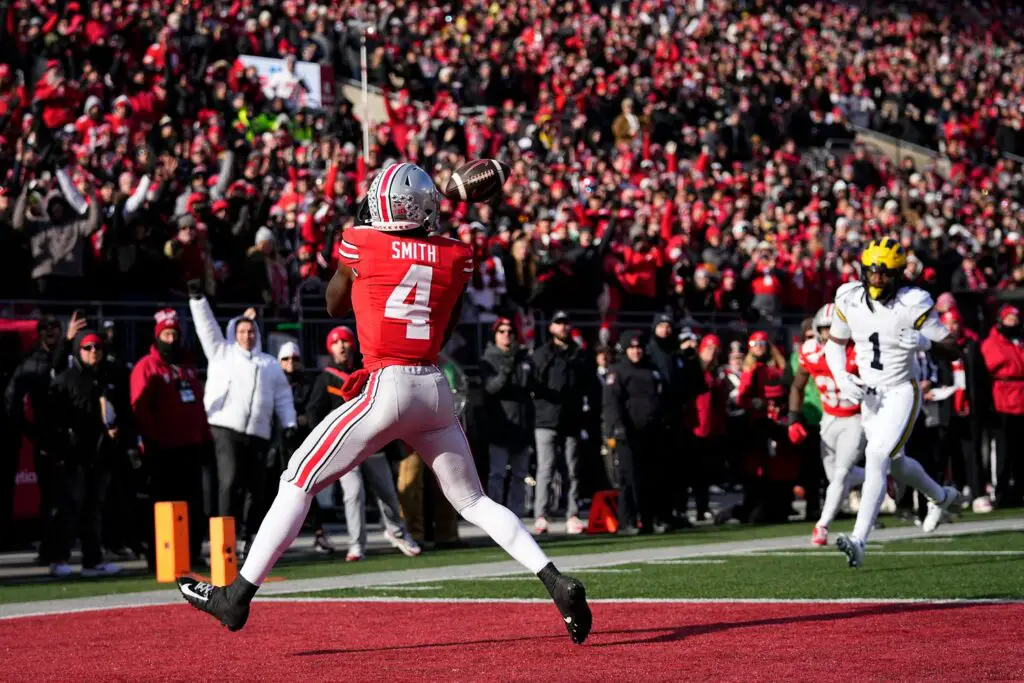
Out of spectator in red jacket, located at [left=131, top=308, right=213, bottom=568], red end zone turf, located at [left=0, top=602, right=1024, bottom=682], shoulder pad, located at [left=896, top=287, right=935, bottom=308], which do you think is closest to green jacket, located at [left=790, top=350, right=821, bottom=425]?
shoulder pad, located at [left=896, top=287, right=935, bottom=308]

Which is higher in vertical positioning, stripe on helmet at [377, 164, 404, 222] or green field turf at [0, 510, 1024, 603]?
stripe on helmet at [377, 164, 404, 222]

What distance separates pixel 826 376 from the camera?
13.9m

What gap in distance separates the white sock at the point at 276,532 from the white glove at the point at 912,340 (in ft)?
16.5

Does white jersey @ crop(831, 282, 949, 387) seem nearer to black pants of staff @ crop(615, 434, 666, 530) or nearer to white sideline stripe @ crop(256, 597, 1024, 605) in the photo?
white sideline stripe @ crop(256, 597, 1024, 605)

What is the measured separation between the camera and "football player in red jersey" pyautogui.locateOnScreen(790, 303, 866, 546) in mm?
12398

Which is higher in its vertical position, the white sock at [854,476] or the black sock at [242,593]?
the black sock at [242,593]

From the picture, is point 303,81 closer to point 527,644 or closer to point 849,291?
point 849,291

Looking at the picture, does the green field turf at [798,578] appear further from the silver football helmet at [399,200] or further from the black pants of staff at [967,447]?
the black pants of staff at [967,447]

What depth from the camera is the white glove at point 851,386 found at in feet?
35.7

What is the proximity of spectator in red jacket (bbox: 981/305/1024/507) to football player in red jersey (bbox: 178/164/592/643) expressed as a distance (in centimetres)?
1130

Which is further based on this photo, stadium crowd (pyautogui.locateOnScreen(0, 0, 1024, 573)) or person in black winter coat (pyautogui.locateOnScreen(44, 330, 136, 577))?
stadium crowd (pyautogui.locateOnScreen(0, 0, 1024, 573))

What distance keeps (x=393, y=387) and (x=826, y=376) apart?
7.67 m

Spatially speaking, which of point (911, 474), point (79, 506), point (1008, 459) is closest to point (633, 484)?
point (1008, 459)

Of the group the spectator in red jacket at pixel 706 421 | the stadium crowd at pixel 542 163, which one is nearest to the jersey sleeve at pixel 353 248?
the stadium crowd at pixel 542 163
